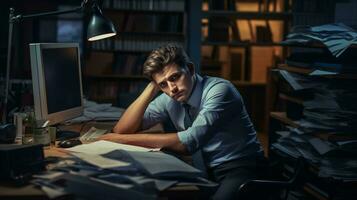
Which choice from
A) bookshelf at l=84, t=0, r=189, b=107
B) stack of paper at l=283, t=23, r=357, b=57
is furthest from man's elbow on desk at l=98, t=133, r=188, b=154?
bookshelf at l=84, t=0, r=189, b=107

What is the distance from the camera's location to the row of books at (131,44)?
18.7ft

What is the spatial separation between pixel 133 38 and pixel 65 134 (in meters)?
3.21

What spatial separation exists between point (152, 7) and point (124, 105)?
222 centimetres

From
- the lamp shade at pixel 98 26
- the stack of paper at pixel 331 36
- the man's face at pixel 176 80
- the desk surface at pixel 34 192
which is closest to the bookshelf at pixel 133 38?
the stack of paper at pixel 331 36

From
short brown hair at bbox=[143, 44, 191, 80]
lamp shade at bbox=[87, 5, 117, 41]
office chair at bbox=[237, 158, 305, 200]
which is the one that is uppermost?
lamp shade at bbox=[87, 5, 117, 41]

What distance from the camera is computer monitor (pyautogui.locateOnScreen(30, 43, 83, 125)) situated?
7.54ft

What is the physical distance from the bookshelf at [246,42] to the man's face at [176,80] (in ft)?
12.1

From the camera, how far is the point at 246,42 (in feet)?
21.1

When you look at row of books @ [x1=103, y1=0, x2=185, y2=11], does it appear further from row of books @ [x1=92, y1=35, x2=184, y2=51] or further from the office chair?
the office chair

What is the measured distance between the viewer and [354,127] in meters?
2.86

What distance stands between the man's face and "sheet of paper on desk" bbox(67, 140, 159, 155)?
13.4 inches

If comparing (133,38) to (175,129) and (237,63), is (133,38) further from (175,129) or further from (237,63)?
(175,129)

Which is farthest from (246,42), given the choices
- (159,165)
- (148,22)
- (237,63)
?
(159,165)

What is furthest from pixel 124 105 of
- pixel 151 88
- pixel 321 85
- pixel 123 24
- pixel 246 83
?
pixel 246 83
